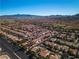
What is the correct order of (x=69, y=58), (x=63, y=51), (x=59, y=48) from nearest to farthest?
(x=69, y=58) → (x=63, y=51) → (x=59, y=48)

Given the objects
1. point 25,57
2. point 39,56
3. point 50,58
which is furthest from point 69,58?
point 25,57

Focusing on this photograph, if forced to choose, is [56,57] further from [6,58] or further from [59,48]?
[6,58]

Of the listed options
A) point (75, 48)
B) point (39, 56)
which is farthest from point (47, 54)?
point (75, 48)

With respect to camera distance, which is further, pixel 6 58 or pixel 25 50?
pixel 25 50

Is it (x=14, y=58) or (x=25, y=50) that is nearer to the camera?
(x=14, y=58)

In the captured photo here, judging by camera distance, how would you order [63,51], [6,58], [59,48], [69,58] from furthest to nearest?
[59,48]
[63,51]
[6,58]
[69,58]

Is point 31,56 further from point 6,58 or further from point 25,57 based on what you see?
point 6,58

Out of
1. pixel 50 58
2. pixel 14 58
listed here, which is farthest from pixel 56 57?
pixel 14 58

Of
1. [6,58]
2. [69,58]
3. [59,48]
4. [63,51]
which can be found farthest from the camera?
[59,48]

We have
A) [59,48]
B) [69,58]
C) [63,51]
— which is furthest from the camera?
[59,48]
